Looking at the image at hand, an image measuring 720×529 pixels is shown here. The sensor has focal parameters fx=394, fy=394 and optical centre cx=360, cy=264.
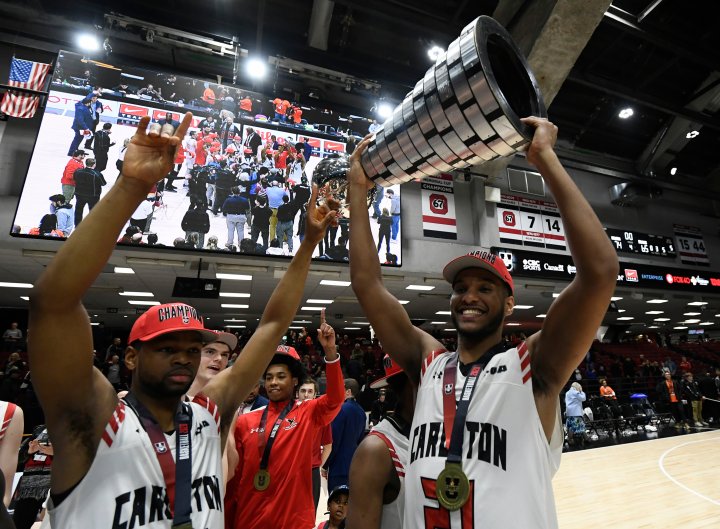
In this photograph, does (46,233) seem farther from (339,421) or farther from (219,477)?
(219,477)

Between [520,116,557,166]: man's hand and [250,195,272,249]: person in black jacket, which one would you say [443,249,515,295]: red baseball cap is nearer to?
[520,116,557,166]: man's hand

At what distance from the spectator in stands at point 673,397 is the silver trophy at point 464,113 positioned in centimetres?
1435

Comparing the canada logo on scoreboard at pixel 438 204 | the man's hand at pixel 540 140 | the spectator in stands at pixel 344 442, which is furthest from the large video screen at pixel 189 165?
the man's hand at pixel 540 140

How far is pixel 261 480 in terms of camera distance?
239 centimetres

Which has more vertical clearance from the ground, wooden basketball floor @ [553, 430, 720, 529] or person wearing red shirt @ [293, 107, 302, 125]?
person wearing red shirt @ [293, 107, 302, 125]

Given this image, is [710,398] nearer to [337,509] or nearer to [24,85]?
[337,509]

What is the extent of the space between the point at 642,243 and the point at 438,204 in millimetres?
7425

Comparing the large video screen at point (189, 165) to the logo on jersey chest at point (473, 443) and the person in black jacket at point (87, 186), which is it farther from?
the logo on jersey chest at point (473, 443)

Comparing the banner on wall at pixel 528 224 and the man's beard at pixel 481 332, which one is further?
the banner on wall at pixel 528 224

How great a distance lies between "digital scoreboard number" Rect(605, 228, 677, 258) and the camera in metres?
12.2

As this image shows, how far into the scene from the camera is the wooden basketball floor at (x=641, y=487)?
15.5 ft

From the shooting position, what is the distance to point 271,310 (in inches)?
76.0

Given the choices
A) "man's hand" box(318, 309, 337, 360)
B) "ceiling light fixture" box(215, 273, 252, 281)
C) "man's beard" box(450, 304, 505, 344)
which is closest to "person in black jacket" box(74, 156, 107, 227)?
"ceiling light fixture" box(215, 273, 252, 281)

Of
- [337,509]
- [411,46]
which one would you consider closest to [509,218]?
[411,46]
